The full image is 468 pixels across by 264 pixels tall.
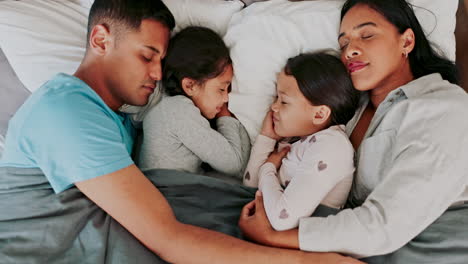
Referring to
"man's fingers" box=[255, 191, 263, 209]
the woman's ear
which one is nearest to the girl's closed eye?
"man's fingers" box=[255, 191, 263, 209]

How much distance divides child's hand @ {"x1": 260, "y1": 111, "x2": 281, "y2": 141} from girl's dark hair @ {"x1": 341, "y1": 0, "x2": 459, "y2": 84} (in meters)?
0.47

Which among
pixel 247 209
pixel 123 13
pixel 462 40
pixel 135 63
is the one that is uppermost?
pixel 123 13

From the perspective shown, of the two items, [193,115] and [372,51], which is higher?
[372,51]

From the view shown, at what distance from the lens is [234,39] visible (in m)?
1.41

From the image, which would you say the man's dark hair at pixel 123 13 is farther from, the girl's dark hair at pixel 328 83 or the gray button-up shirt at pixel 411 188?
the gray button-up shirt at pixel 411 188

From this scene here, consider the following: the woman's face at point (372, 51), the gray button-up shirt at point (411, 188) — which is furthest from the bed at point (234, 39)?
the gray button-up shirt at point (411, 188)

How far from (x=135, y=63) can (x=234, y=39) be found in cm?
40

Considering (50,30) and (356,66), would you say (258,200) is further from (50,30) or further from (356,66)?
(50,30)

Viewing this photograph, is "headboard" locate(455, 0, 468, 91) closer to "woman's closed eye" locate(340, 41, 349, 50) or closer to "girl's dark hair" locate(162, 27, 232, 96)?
"woman's closed eye" locate(340, 41, 349, 50)

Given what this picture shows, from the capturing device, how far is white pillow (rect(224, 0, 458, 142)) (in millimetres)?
1378

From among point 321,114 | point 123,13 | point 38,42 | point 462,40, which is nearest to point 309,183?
point 321,114

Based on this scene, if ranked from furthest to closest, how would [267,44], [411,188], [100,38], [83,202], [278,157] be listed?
[267,44] → [278,157] → [100,38] → [83,202] → [411,188]

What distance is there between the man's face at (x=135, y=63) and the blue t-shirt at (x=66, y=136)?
127 millimetres

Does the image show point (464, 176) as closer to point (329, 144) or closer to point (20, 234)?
point (329, 144)
